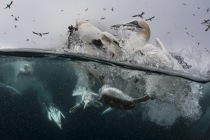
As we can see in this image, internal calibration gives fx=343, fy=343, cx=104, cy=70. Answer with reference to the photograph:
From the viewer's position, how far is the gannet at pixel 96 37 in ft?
37.3

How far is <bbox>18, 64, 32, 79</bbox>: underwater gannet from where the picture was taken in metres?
17.6

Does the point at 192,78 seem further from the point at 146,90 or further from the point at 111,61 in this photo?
the point at 111,61

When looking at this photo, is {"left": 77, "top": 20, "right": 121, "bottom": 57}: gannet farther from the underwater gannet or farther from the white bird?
the underwater gannet

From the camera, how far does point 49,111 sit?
79.5 feet

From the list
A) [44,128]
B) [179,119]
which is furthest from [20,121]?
[179,119]

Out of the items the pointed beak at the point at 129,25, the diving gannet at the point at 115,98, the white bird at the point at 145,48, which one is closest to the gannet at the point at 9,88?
the pointed beak at the point at 129,25

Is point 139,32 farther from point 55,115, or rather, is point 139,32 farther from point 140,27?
point 55,115

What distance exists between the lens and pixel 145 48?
11.9m

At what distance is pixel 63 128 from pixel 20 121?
3791 millimetres

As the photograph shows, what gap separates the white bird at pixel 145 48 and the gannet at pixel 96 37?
571 millimetres

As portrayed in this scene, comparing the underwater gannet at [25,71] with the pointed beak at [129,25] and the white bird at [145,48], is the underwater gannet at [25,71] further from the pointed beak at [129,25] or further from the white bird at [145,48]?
the white bird at [145,48]

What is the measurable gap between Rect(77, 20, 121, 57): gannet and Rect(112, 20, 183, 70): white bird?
57 cm

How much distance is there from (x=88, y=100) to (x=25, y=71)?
384cm

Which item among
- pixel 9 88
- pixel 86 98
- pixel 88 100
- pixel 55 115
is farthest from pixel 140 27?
pixel 55 115
